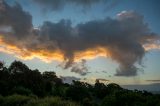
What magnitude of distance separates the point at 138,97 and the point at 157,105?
5.31 ft

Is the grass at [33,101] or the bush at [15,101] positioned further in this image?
the bush at [15,101]

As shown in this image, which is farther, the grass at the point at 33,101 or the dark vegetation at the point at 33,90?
the dark vegetation at the point at 33,90

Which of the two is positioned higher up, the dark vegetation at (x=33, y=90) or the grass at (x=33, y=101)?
the dark vegetation at (x=33, y=90)

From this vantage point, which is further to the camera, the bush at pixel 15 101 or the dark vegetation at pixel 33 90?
the dark vegetation at pixel 33 90

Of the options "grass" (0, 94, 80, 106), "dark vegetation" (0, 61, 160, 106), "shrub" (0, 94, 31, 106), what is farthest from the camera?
"dark vegetation" (0, 61, 160, 106)

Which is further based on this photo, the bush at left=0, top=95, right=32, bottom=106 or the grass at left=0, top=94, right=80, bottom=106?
the bush at left=0, top=95, right=32, bottom=106

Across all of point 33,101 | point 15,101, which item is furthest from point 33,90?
point 33,101

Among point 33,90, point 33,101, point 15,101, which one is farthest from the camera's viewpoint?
point 33,90

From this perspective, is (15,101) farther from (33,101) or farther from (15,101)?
(33,101)

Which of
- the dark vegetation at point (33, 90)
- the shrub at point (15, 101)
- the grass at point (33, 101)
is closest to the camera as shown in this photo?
the grass at point (33, 101)

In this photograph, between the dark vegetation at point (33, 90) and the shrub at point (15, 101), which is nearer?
the shrub at point (15, 101)

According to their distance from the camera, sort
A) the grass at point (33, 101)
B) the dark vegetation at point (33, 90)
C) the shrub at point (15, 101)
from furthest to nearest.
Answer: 1. the dark vegetation at point (33, 90)
2. the shrub at point (15, 101)
3. the grass at point (33, 101)

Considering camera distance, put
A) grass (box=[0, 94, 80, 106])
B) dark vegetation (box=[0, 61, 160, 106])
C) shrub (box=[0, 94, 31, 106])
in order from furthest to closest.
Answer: dark vegetation (box=[0, 61, 160, 106]) < shrub (box=[0, 94, 31, 106]) < grass (box=[0, 94, 80, 106])

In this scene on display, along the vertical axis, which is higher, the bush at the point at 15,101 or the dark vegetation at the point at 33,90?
the dark vegetation at the point at 33,90
